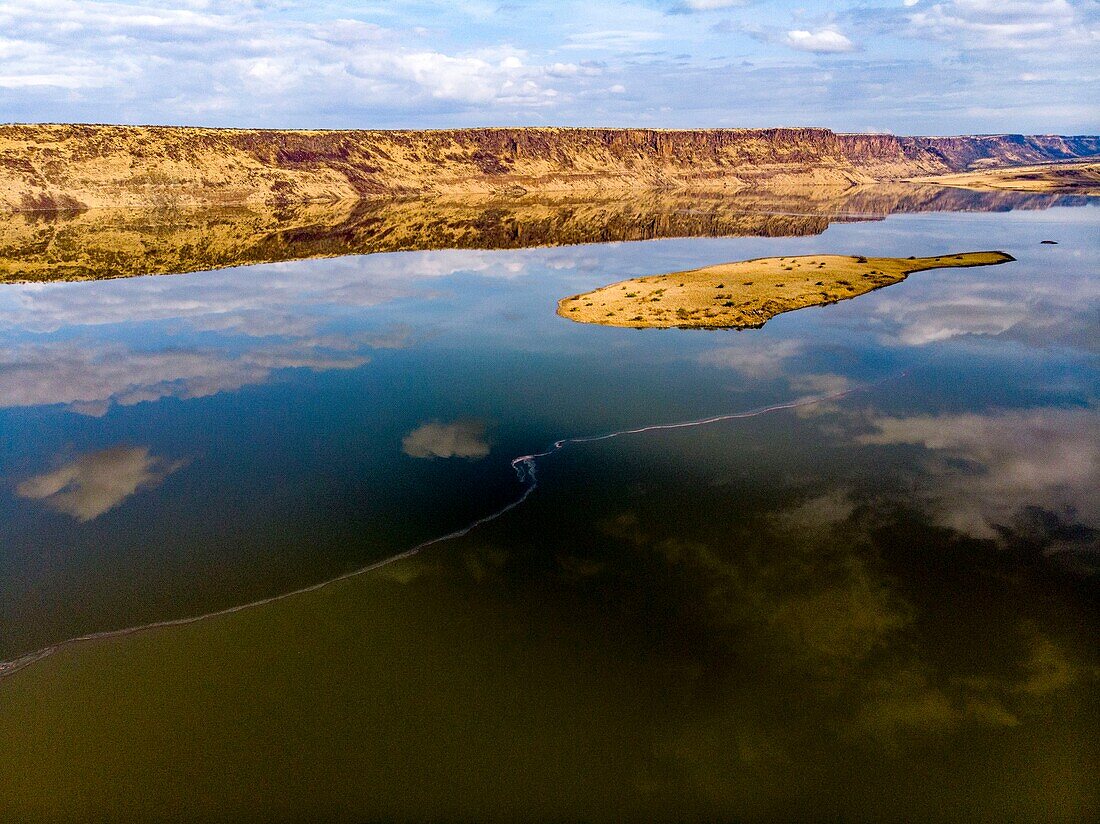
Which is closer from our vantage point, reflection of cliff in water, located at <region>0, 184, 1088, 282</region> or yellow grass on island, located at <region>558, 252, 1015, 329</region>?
yellow grass on island, located at <region>558, 252, 1015, 329</region>

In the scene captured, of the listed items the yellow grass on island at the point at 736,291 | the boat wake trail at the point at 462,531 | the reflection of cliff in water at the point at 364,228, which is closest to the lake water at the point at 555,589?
the boat wake trail at the point at 462,531

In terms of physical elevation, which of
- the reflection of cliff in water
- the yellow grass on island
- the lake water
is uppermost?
the reflection of cliff in water

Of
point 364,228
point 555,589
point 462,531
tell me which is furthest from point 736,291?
point 364,228

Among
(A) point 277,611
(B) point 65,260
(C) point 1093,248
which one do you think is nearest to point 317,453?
(A) point 277,611

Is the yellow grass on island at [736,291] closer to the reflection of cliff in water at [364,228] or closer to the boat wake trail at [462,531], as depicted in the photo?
the boat wake trail at [462,531]

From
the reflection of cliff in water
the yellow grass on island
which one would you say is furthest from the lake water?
the reflection of cliff in water

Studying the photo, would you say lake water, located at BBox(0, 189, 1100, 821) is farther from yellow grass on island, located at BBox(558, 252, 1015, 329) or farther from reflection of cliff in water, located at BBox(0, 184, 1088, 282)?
reflection of cliff in water, located at BBox(0, 184, 1088, 282)
